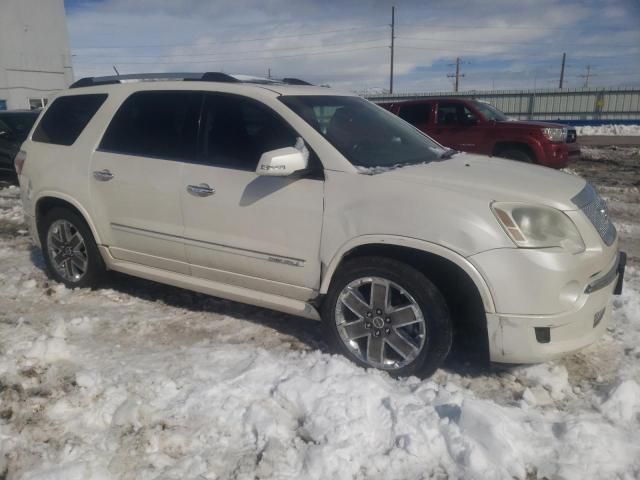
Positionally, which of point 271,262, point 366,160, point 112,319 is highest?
point 366,160

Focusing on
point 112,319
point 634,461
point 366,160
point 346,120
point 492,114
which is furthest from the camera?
point 492,114

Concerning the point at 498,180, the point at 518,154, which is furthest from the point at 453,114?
the point at 498,180

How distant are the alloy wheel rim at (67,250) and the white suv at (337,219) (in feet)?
0.25

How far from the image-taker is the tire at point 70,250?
4.79 meters

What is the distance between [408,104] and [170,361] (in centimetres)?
920

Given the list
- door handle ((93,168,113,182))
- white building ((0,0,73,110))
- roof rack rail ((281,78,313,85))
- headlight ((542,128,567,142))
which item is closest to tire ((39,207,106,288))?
door handle ((93,168,113,182))

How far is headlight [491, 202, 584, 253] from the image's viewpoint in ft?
9.97

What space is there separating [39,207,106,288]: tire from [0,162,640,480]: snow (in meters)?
0.67

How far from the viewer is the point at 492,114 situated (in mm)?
11281

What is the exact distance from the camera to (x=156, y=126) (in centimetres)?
431

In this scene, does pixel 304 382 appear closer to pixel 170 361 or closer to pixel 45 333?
pixel 170 361

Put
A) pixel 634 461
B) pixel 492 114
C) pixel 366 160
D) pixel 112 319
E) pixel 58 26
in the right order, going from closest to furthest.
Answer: pixel 634 461 < pixel 366 160 < pixel 112 319 < pixel 492 114 < pixel 58 26

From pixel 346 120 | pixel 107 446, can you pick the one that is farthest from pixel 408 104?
pixel 107 446

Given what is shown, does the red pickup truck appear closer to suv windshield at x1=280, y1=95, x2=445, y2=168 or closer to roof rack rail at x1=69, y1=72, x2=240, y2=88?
suv windshield at x1=280, y1=95, x2=445, y2=168
